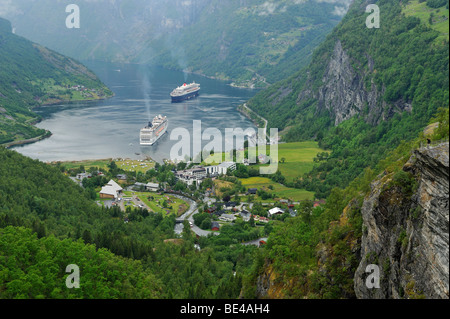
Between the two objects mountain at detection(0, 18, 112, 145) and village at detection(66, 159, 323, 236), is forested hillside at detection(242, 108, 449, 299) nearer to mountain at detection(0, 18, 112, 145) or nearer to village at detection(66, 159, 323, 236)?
village at detection(66, 159, 323, 236)

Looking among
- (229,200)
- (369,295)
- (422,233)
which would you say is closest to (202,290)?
(369,295)

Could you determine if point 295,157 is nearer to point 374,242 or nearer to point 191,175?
point 191,175

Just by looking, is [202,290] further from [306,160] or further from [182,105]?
[182,105]

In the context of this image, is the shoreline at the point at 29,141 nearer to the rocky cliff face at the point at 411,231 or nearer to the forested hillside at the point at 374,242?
the forested hillside at the point at 374,242

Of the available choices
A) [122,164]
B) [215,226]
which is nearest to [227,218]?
[215,226]

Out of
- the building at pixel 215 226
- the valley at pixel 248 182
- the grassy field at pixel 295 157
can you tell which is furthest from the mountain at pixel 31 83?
the building at pixel 215 226

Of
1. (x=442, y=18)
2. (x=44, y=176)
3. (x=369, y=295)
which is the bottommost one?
(x=44, y=176)
